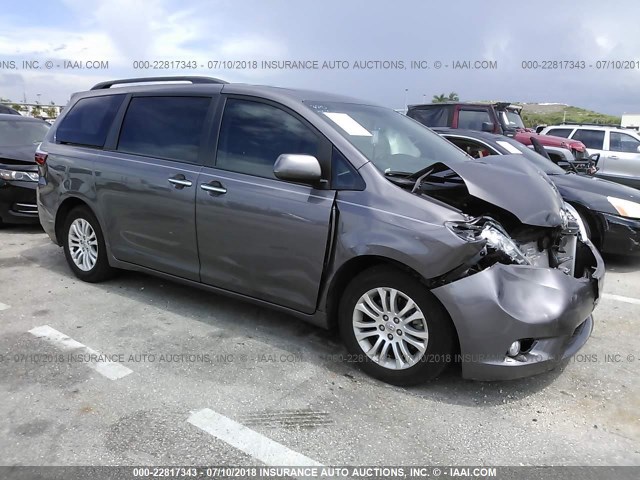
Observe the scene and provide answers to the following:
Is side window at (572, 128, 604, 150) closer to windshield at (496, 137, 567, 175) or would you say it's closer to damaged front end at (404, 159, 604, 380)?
windshield at (496, 137, 567, 175)

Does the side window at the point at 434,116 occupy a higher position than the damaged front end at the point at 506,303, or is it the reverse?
the side window at the point at 434,116

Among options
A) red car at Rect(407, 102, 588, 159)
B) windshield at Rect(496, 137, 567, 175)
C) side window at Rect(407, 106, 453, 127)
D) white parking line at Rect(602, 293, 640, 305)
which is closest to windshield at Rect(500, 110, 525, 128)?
red car at Rect(407, 102, 588, 159)

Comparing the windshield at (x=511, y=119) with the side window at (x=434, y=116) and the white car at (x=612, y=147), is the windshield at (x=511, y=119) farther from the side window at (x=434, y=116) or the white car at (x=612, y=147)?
the white car at (x=612, y=147)

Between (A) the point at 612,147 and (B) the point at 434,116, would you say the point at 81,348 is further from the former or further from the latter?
(A) the point at 612,147

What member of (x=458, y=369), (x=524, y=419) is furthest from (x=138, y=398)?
(x=524, y=419)

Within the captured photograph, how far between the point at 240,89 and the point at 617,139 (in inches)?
472

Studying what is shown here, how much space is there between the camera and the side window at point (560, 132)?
1306 centimetres

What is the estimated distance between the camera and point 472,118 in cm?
1052

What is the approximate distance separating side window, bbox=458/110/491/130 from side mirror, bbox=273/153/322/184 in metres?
8.04

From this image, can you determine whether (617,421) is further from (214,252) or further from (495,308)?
(214,252)

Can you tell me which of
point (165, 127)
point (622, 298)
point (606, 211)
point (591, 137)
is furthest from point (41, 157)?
point (591, 137)

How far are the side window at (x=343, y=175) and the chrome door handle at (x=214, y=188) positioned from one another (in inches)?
33.8

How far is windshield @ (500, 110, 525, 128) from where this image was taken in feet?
34.9

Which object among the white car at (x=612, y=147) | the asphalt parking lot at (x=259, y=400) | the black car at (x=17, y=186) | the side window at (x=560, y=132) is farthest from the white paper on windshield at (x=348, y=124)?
the side window at (x=560, y=132)
